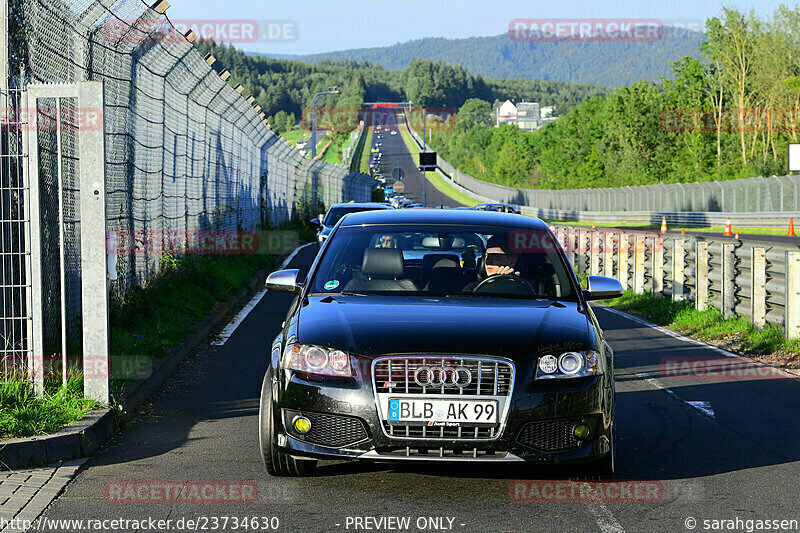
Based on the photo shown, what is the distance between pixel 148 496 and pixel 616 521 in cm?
230

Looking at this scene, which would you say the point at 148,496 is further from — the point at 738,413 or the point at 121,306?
the point at 121,306

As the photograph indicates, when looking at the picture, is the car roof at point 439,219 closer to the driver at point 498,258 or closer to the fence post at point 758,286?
the driver at point 498,258

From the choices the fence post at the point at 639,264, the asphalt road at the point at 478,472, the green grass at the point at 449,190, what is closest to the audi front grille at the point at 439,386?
the asphalt road at the point at 478,472

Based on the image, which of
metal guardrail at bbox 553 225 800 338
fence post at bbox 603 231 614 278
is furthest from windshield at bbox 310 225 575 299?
fence post at bbox 603 231 614 278

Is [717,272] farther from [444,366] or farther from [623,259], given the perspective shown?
[444,366]

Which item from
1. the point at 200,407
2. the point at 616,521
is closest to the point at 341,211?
the point at 200,407

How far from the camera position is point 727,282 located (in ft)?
45.4

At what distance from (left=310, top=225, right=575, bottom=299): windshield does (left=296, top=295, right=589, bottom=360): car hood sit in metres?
0.23

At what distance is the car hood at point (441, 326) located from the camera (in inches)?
212

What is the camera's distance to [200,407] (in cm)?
804

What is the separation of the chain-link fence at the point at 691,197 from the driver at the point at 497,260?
1672 inches

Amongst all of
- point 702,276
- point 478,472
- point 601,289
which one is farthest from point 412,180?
point 478,472

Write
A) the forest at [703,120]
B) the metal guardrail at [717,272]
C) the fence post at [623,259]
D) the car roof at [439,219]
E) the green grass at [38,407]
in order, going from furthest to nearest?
the forest at [703,120]
the fence post at [623,259]
the metal guardrail at [717,272]
the car roof at [439,219]
the green grass at [38,407]

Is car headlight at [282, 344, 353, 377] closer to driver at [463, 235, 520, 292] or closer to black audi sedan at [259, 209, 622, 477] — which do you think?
black audi sedan at [259, 209, 622, 477]
